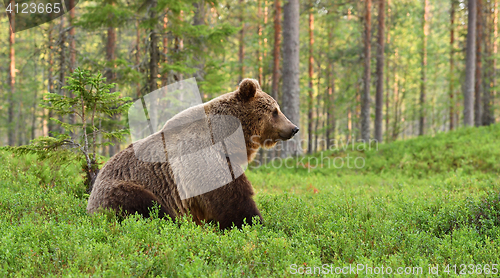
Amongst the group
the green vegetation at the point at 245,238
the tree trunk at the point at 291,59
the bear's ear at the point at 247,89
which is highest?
the tree trunk at the point at 291,59

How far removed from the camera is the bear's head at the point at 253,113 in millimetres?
4574

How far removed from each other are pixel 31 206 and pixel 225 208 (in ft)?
10.2

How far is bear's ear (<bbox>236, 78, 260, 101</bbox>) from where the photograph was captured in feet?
14.8

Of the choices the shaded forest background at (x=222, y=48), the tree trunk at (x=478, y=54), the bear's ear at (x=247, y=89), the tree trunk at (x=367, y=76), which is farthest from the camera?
the tree trunk at (x=478, y=54)

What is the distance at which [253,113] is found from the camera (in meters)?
4.62

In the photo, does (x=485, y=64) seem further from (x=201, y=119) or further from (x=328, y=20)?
(x=201, y=119)

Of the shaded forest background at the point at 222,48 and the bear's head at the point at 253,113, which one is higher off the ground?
the shaded forest background at the point at 222,48

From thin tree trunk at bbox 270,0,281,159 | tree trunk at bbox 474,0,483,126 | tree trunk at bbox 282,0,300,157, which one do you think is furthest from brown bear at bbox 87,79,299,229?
tree trunk at bbox 474,0,483,126

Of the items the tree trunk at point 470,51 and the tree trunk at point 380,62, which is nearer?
the tree trunk at point 470,51

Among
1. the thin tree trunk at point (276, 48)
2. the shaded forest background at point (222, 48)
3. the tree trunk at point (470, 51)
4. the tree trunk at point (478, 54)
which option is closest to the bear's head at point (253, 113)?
the shaded forest background at point (222, 48)

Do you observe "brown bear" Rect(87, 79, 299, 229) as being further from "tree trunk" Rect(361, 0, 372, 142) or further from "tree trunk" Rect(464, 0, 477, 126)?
"tree trunk" Rect(464, 0, 477, 126)

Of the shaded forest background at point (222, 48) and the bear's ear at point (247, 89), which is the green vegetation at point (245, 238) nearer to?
the shaded forest background at point (222, 48)

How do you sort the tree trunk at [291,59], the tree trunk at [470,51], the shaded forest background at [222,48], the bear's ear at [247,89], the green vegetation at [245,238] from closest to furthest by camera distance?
the green vegetation at [245,238] → the bear's ear at [247,89] → the shaded forest background at [222,48] → the tree trunk at [291,59] → the tree trunk at [470,51]

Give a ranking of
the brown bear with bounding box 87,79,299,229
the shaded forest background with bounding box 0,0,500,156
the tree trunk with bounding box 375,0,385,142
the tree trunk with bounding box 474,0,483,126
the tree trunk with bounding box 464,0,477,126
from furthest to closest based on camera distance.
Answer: the tree trunk with bounding box 474,0,483,126 < the tree trunk with bounding box 375,0,385,142 < the tree trunk with bounding box 464,0,477,126 < the shaded forest background with bounding box 0,0,500,156 < the brown bear with bounding box 87,79,299,229
